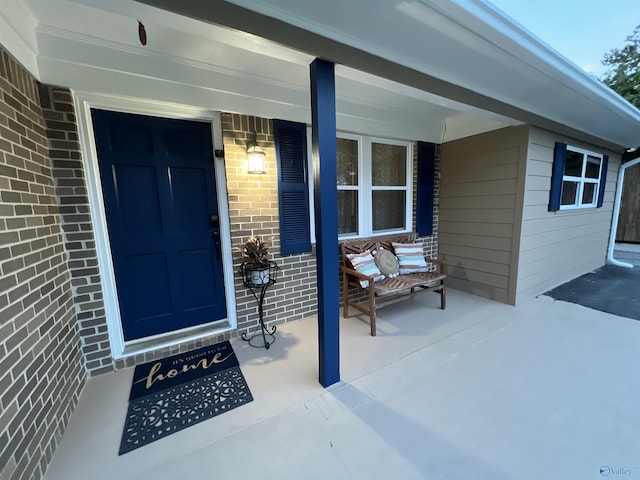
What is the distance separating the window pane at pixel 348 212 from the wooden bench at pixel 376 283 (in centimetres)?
17

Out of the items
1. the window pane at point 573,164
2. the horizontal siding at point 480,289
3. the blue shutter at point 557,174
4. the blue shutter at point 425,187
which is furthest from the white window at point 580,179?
the blue shutter at point 425,187

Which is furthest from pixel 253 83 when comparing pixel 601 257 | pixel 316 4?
pixel 601 257

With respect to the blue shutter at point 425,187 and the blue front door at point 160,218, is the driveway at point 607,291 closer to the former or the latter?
the blue shutter at point 425,187

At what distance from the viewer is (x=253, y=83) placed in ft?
7.37

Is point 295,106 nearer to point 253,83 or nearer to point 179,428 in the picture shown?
point 253,83

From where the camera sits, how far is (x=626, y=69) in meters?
7.21

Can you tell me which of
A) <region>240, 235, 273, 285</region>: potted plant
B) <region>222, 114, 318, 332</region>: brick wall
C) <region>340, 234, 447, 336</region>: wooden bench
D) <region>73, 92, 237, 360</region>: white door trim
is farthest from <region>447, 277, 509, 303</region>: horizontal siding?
<region>73, 92, 237, 360</region>: white door trim

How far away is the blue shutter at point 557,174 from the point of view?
3322 mm

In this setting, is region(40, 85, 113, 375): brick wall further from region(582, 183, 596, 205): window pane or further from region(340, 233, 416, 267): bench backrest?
region(582, 183, 596, 205): window pane

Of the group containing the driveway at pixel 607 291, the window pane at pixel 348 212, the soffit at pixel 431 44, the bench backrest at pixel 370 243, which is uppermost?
the soffit at pixel 431 44

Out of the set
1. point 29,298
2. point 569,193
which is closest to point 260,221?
point 29,298

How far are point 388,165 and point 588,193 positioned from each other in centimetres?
380

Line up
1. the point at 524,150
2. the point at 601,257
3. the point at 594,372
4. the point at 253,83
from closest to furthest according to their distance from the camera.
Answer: the point at 594,372 < the point at 253,83 < the point at 524,150 < the point at 601,257

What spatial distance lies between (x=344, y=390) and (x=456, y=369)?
37.4 inches
